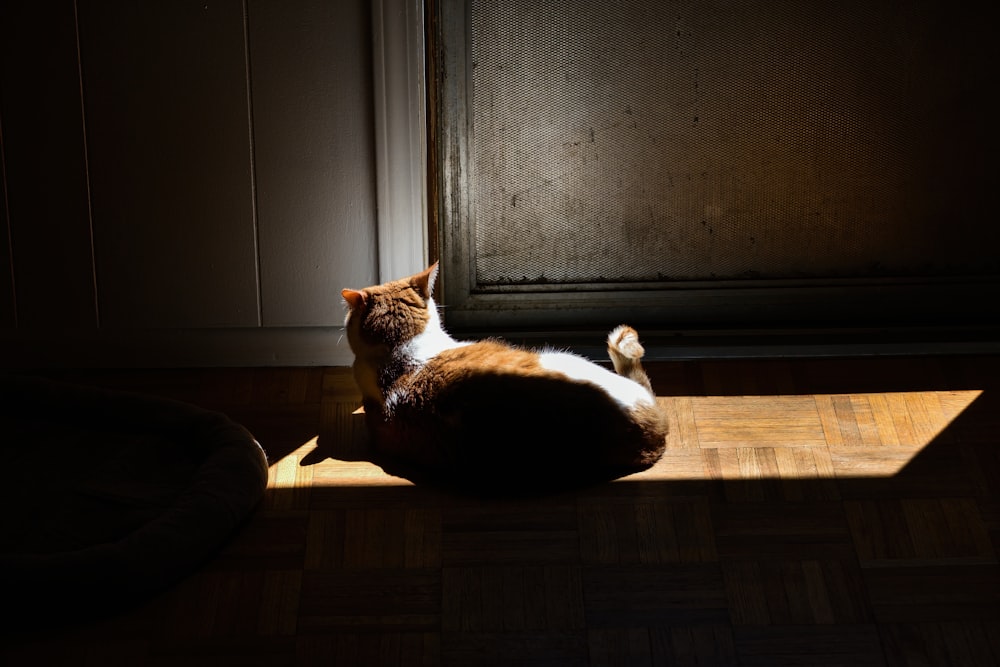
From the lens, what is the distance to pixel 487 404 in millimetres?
1792

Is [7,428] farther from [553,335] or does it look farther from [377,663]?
[553,335]

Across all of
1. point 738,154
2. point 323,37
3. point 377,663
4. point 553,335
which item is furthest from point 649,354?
point 377,663

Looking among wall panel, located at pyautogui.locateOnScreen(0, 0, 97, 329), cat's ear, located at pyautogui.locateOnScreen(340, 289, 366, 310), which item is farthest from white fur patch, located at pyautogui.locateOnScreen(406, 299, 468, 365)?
wall panel, located at pyautogui.locateOnScreen(0, 0, 97, 329)

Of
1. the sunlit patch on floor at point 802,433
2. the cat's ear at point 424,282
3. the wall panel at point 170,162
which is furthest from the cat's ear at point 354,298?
the sunlit patch on floor at point 802,433

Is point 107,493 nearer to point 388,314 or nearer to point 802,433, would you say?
point 388,314

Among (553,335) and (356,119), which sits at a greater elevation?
(356,119)

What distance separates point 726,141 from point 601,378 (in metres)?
0.74

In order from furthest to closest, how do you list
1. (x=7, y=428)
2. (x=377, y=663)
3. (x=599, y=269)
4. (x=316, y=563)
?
(x=599, y=269) → (x=7, y=428) → (x=316, y=563) → (x=377, y=663)

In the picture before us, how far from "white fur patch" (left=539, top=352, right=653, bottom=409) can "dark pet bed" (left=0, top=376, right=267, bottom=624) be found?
518mm

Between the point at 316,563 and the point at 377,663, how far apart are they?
26cm

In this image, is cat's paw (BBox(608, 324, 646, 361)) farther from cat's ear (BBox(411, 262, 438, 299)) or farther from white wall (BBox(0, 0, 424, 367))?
white wall (BBox(0, 0, 424, 367))

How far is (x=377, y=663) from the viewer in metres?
1.49

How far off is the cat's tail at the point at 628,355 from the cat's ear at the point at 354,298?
1.50 feet

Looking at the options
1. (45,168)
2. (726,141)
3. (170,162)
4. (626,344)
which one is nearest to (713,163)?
(726,141)
